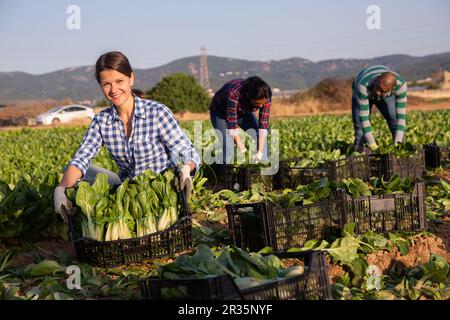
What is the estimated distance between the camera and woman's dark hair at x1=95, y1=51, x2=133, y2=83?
4379 millimetres

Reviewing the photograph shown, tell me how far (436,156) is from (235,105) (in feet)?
10.2

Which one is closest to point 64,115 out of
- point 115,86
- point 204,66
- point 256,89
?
point 204,66

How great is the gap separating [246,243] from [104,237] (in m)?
1.01

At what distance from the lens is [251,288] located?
8.85ft

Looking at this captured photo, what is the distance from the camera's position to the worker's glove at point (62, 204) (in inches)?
169

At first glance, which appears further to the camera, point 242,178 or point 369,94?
point 369,94

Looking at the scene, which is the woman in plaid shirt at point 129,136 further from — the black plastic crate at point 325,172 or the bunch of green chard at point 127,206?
the black plastic crate at point 325,172

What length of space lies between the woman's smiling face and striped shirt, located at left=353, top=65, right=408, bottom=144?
4.05 meters

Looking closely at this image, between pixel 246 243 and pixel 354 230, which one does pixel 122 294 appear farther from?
pixel 354 230

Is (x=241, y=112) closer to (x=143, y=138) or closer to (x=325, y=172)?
(x=325, y=172)

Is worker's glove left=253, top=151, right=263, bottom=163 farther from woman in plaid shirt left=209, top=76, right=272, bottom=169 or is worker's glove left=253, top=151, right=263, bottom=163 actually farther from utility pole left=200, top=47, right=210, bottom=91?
utility pole left=200, top=47, right=210, bottom=91

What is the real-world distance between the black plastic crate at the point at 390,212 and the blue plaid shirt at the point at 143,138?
50.5 inches
